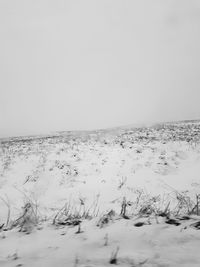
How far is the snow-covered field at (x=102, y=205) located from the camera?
7.32 ft

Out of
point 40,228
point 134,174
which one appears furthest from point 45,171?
point 40,228

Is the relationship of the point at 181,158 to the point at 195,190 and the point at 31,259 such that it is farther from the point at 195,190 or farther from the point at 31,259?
the point at 31,259

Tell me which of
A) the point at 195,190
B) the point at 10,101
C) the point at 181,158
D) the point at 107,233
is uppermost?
the point at 10,101

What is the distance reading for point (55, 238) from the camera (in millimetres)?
2701

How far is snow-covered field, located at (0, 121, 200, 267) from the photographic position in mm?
2230

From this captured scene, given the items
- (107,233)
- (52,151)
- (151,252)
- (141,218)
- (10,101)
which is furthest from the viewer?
(10,101)

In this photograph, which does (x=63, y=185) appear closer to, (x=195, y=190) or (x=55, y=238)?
(x=195, y=190)

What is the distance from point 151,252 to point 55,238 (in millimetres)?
1244

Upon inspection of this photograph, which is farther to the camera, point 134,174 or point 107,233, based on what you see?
point 134,174

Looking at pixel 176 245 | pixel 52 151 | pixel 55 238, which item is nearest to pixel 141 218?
pixel 176 245

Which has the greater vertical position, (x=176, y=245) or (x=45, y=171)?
(x=176, y=245)

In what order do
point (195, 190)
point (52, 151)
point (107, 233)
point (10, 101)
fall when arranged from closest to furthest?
point (107, 233), point (195, 190), point (52, 151), point (10, 101)

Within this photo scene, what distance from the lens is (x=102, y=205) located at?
7.83 meters

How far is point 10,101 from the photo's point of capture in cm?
14612
